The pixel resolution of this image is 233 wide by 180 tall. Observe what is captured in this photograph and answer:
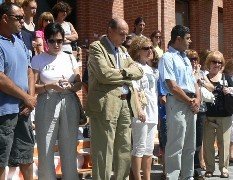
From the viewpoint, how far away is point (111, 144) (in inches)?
193

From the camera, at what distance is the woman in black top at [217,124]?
6840mm

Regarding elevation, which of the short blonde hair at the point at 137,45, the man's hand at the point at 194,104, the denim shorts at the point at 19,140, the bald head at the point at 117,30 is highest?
the bald head at the point at 117,30

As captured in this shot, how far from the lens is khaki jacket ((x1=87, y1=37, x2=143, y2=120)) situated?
4797 millimetres

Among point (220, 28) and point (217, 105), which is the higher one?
point (220, 28)

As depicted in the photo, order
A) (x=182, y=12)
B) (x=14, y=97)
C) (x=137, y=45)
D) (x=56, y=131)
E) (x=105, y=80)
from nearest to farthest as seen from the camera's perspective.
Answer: (x=14, y=97) → (x=105, y=80) → (x=56, y=131) → (x=137, y=45) → (x=182, y=12)

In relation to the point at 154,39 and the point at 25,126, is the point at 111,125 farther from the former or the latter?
the point at 154,39

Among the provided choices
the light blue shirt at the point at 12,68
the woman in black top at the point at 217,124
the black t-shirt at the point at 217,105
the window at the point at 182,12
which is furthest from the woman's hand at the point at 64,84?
the window at the point at 182,12

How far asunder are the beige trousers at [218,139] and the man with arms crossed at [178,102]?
1.25 metres

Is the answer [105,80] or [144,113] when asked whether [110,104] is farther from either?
[144,113]

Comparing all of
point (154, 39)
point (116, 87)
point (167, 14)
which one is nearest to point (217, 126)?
point (154, 39)

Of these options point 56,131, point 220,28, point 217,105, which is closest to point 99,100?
point 56,131

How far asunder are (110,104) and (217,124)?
2666 mm

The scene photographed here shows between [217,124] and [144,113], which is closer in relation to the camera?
[144,113]

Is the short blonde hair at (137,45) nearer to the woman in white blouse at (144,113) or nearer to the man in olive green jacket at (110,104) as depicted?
the woman in white blouse at (144,113)
